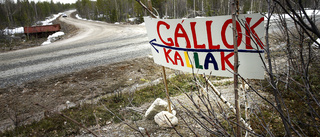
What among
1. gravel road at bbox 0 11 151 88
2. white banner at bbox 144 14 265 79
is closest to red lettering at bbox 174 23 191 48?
white banner at bbox 144 14 265 79

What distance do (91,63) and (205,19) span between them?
21.9ft

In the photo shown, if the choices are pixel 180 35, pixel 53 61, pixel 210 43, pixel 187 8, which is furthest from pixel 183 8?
pixel 210 43

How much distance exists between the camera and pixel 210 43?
2.06 m

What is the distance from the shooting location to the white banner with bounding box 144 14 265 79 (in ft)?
5.67

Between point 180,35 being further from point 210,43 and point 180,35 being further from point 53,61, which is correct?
point 53,61

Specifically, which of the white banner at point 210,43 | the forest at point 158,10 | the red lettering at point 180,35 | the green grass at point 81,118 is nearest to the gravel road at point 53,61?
the forest at point 158,10

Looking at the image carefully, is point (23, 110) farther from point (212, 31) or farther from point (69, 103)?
point (212, 31)

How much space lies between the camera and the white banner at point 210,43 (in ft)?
5.67

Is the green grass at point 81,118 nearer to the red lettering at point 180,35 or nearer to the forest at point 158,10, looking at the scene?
the red lettering at point 180,35

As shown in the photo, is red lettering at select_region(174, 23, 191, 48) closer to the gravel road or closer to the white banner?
the white banner

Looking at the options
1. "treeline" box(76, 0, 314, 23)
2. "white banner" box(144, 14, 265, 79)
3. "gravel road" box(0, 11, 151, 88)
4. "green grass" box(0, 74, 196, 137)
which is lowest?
"green grass" box(0, 74, 196, 137)

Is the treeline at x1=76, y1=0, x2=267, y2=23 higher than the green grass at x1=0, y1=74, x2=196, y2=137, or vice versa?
the treeline at x1=76, y1=0, x2=267, y2=23

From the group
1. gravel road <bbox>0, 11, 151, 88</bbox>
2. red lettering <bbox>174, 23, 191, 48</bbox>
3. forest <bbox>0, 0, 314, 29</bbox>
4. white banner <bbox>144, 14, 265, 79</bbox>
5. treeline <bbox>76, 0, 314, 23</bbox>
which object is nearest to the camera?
white banner <bbox>144, 14, 265, 79</bbox>

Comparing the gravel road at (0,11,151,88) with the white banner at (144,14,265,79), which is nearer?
the white banner at (144,14,265,79)
